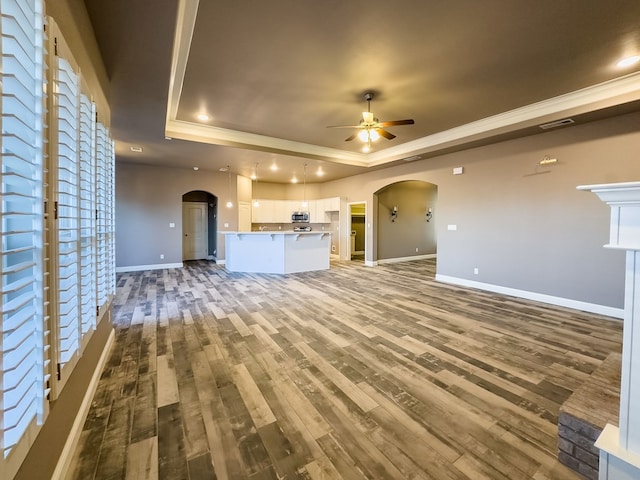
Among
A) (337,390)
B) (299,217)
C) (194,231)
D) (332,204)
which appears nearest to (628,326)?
(337,390)

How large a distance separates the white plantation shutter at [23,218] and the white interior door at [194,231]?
926cm

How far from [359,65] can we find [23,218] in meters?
3.34

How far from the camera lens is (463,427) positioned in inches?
71.9

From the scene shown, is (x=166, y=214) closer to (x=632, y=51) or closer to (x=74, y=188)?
(x=74, y=188)

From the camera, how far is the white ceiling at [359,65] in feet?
7.93

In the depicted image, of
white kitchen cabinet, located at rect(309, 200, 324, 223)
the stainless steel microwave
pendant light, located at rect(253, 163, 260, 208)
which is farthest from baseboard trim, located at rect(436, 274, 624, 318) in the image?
pendant light, located at rect(253, 163, 260, 208)

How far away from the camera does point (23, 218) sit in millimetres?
1076

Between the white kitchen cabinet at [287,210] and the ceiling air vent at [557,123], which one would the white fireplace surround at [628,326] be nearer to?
the ceiling air vent at [557,123]

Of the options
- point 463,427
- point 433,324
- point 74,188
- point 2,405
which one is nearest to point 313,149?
point 433,324

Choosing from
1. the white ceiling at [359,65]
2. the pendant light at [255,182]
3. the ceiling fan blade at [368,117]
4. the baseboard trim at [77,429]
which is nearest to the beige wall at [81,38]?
the white ceiling at [359,65]

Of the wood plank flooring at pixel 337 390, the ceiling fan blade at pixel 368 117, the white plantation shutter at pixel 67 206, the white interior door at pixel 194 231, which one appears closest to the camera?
the white plantation shutter at pixel 67 206

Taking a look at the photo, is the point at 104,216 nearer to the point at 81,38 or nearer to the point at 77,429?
the point at 81,38

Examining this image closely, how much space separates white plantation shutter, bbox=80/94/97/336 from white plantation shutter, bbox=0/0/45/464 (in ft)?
2.46

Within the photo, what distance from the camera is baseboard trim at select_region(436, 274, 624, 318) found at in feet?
13.3
